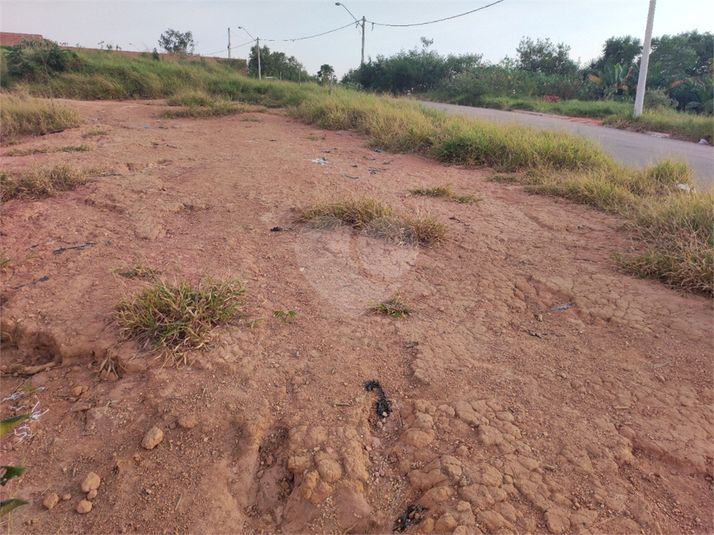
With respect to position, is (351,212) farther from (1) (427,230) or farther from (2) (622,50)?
(2) (622,50)

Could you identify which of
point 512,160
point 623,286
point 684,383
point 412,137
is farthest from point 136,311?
point 412,137

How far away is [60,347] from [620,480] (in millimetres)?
2286

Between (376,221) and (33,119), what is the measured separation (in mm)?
6158

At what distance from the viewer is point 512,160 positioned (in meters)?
5.57

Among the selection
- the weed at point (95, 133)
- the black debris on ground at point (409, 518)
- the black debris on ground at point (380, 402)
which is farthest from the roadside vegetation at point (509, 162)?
the weed at point (95, 133)

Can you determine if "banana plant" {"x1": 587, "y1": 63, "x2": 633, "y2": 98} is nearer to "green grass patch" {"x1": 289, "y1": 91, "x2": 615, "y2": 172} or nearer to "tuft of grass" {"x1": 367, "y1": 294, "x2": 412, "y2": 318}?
"green grass patch" {"x1": 289, "y1": 91, "x2": 615, "y2": 172}

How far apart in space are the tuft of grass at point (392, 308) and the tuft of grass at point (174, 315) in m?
0.69

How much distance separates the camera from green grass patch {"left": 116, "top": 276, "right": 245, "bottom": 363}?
2045 millimetres

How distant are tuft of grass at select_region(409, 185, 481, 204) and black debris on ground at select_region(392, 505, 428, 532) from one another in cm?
326

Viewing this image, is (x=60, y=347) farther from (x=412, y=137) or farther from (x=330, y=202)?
(x=412, y=137)

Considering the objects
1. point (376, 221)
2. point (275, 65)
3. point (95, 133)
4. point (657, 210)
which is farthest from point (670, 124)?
point (275, 65)

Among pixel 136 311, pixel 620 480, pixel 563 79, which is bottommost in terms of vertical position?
pixel 620 480

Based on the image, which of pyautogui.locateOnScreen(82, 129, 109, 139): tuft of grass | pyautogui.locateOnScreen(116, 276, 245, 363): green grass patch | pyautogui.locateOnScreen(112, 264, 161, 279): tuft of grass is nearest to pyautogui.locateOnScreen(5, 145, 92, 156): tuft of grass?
pyautogui.locateOnScreen(82, 129, 109, 139): tuft of grass

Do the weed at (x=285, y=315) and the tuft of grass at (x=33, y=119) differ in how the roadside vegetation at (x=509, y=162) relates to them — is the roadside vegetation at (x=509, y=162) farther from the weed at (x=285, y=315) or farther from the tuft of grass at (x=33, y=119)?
the tuft of grass at (x=33, y=119)
